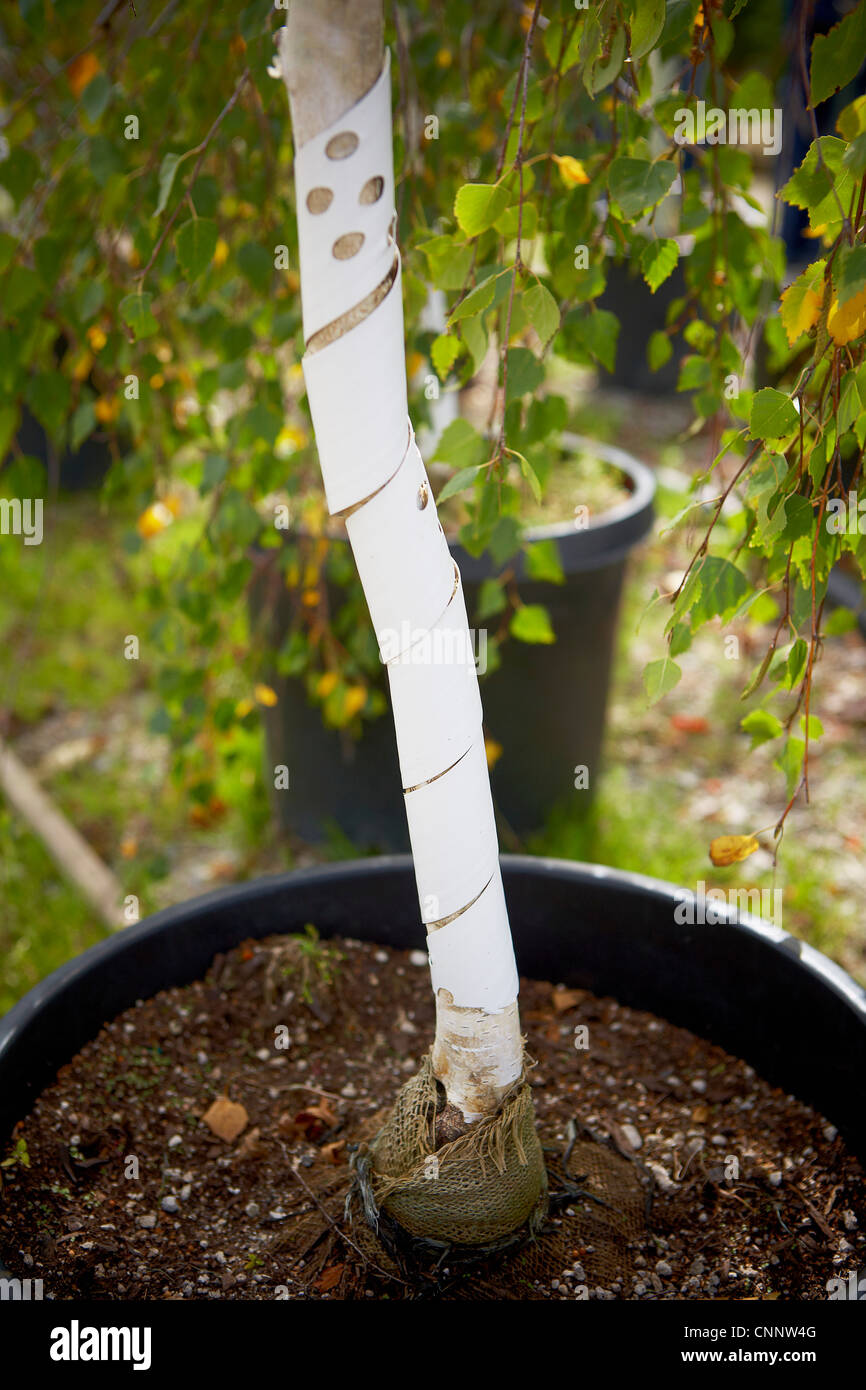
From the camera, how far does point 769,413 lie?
2.57 feet

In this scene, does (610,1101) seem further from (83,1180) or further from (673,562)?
(673,562)

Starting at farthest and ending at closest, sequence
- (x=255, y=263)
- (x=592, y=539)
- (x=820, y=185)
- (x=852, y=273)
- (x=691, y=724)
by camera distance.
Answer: (x=691, y=724) < (x=592, y=539) < (x=255, y=263) < (x=820, y=185) < (x=852, y=273)

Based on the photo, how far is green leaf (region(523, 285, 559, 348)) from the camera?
2.86 ft

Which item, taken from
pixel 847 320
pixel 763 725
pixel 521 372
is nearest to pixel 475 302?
pixel 521 372

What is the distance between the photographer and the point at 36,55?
1865 mm

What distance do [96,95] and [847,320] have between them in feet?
2.71

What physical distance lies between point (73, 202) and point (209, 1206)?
47.0 inches

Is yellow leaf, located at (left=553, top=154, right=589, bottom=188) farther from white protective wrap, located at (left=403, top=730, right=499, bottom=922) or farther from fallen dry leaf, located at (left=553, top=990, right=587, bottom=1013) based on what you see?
fallen dry leaf, located at (left=553, top=990, right=587, bottom=1013)

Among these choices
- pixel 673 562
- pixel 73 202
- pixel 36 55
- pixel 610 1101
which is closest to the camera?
pixel 610 1101

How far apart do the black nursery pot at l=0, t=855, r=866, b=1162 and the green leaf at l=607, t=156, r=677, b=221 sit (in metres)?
0.73

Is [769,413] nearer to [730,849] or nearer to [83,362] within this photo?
[730,849]

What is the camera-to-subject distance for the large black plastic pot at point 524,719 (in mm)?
1976

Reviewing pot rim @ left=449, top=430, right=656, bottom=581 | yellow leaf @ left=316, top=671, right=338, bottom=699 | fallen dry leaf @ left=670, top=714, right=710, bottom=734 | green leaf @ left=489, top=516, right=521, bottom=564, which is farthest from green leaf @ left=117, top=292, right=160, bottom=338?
fallen dry leaf @ left=670, top=714, right=710, bottom=734
